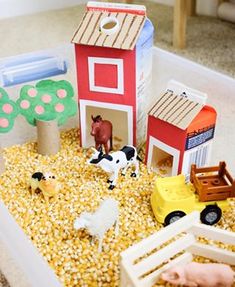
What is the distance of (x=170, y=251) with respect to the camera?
830 millimetres

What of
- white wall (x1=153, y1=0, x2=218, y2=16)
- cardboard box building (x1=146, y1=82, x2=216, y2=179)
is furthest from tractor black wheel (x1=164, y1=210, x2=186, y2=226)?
white wall (x1=153, y1=0, x2=218, y2=16)

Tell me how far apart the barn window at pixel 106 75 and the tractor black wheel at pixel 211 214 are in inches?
13.9

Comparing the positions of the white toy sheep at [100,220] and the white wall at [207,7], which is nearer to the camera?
the white toy sheep at [100,220]

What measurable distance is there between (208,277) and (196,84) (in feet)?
2.96

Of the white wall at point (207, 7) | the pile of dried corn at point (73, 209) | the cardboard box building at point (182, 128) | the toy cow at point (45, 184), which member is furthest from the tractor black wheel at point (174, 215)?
the white wall at point (207, 7)

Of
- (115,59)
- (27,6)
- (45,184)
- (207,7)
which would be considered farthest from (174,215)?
(27,6)

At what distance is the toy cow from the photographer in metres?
1.05

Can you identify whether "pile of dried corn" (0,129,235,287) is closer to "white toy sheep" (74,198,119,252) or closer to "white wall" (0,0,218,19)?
"white toy sheep" (74,198,119,252)

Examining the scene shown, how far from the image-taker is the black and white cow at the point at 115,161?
3.49ft

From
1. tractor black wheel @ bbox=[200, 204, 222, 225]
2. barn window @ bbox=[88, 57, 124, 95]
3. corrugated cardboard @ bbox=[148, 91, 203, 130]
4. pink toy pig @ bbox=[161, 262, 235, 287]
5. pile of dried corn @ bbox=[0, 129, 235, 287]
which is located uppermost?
barn window @ bbox=[88, 57, 124, 95]

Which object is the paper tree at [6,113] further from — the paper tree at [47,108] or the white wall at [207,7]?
the white wall at [207,7]

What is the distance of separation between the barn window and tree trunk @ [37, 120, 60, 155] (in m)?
0.15

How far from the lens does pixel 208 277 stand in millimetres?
802

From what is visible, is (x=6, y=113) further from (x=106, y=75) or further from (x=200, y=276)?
(x=200, y=276)
